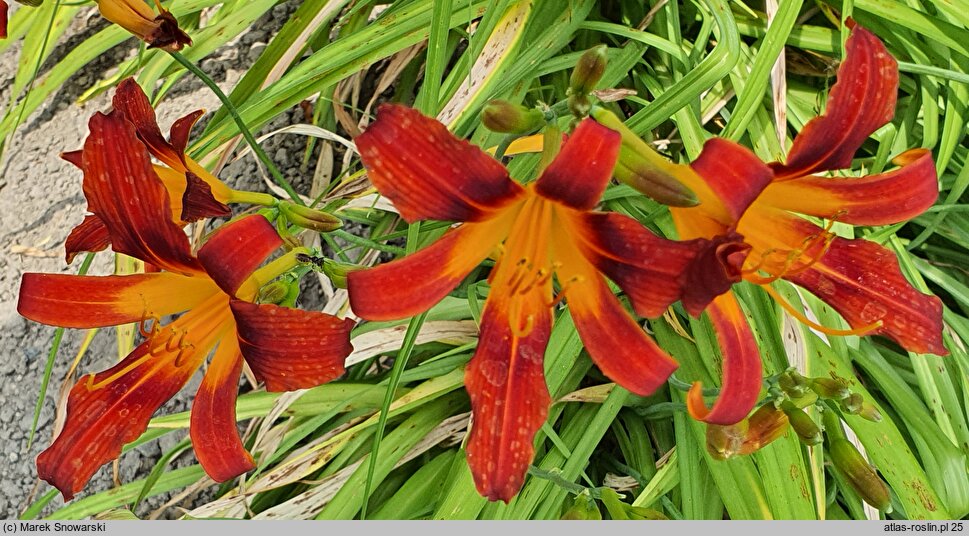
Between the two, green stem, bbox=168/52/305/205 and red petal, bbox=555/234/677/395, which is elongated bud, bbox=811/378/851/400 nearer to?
red petal, bbox=555/234/677/395

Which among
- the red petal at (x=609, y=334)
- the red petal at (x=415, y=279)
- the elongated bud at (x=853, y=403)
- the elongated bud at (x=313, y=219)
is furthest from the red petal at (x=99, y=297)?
the elongated bud at (x=853, y=403)

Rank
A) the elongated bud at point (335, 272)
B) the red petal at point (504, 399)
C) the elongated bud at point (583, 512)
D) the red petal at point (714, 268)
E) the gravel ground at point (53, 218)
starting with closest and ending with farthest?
the red petal at point (714, 268) < the red petal at point (504, 399) < the elongated bud at point (335, 272) < the elongated bud at point (583, 512) < the gravel ground at point (53, 218)

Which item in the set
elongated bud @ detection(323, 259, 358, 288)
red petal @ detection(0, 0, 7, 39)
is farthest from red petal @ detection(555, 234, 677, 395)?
red petal @ detection(0, 0, 7, 39)

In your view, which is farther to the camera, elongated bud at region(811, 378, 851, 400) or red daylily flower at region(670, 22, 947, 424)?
elongated bud at region(811, 378, 851, 400)

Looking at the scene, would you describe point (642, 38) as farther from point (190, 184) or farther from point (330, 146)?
point (190, 184)

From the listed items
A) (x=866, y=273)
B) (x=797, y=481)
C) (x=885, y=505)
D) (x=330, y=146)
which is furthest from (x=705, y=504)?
(x=330, y=146)

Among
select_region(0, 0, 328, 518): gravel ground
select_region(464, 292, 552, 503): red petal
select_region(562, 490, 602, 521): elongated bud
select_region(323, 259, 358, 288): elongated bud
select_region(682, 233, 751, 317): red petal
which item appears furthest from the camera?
select_region(0, 0, 328, 518): gravel ground

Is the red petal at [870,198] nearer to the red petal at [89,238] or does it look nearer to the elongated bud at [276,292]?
the elongated bud at [276,292]
